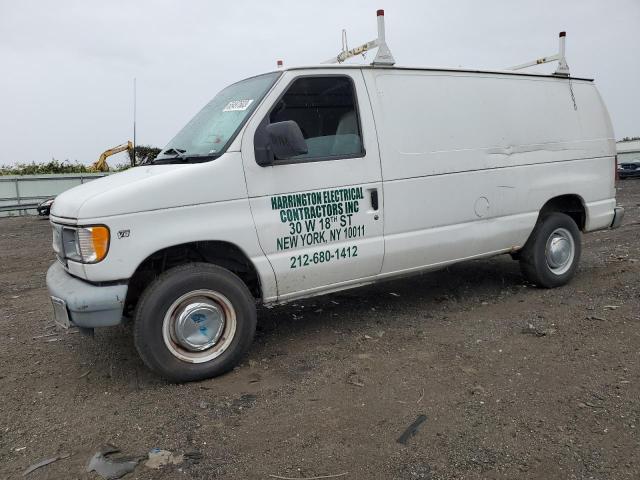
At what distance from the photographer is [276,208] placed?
390cm

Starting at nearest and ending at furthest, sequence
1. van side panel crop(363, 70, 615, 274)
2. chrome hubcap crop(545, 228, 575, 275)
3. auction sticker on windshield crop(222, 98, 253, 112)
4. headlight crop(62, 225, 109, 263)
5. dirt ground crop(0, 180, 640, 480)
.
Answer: dirt ground crop(0, 180, 640, 480) → headlight crop(62, 225, 109, 263) → auction sticker on windshield crop(222, 98, 253, 112) → van side panel crop(363, 70, 615, 274) → chrome hubcap crop(545, 228, 575, 275)

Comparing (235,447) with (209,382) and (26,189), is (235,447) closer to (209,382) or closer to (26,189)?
(209,382)

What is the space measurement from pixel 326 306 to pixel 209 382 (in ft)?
6.48

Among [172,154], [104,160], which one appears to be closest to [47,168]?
[104,160]

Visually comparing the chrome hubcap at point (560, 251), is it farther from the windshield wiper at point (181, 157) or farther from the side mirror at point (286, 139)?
the windshield wiper at point (181, 157)

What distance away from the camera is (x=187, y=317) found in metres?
3.64

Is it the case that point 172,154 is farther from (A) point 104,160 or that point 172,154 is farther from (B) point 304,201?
(A) point 104,160

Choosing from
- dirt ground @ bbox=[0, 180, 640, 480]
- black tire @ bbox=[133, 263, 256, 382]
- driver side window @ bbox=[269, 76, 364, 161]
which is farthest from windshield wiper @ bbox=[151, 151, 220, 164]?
dirt ground @ bbox=[0, 180, 640, 480]

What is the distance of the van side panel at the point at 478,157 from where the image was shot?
4461 mm

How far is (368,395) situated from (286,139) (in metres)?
1.83

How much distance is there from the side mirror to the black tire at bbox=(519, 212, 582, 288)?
301cm

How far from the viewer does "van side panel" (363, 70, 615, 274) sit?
4461mm

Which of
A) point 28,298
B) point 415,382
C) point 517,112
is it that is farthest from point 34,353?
point 517,112

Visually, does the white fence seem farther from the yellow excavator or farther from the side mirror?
the side mirror
